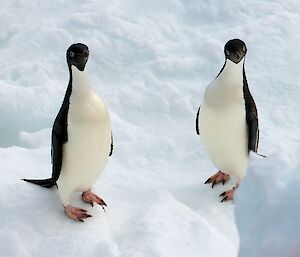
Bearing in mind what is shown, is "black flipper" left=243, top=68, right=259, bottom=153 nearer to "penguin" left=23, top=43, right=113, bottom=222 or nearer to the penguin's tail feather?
"penguin" left=23, top=43, right=113, bottom=222

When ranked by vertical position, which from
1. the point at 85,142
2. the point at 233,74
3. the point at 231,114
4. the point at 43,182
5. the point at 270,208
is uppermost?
the point at 270,208

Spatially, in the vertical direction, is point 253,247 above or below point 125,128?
above

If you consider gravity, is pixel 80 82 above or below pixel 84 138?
above

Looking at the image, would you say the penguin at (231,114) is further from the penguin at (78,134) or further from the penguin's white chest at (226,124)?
the penguin at (78,134)

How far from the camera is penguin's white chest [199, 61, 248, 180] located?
204cm

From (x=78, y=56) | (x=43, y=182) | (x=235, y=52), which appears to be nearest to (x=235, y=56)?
(x=235, y=52)

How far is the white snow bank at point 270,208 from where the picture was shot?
3.30 feet

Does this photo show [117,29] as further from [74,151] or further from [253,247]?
[253,247]

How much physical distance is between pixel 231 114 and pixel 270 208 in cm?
104

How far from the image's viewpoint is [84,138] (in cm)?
187

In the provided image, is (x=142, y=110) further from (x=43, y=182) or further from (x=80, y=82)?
(x=80, y=82)

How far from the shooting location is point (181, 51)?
3.50 metres

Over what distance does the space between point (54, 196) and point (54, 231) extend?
185 mm

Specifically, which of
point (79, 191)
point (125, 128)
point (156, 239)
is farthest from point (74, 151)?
point (125, 128)
